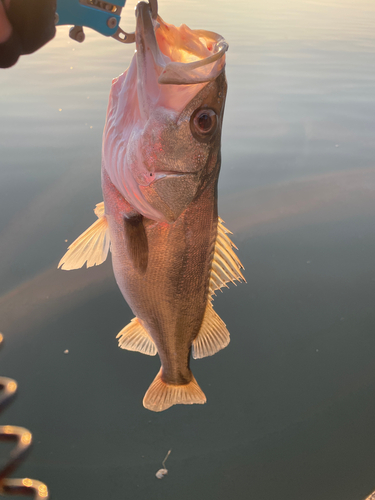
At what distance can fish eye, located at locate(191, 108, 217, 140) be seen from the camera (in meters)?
0.86

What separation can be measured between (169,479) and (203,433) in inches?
10.0

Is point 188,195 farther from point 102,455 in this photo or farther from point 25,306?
point 25,306

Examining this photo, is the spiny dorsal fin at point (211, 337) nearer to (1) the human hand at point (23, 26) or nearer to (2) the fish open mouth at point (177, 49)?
(2) the fish open mouth at point (177, 49)

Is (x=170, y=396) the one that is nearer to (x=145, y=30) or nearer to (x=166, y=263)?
(x=166, y=263)

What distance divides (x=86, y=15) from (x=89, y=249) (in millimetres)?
655

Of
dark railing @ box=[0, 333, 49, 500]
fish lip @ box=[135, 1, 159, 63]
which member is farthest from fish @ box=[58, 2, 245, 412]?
dark railing @ box=[0, 333, 49, 500]

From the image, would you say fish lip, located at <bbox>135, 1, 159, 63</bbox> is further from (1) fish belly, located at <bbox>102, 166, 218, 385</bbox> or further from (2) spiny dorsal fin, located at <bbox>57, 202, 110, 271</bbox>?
(2) spiny dorsal fin, located at <bbox>57, 202, 110, 271</bbox>

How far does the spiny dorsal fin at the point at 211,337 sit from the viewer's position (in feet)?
4.36

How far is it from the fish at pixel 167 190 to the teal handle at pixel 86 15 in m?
0.10

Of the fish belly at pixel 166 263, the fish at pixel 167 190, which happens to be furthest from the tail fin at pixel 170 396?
the fish belly at pixel 166 263

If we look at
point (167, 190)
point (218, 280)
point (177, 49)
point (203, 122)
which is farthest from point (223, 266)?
point (177, 49)

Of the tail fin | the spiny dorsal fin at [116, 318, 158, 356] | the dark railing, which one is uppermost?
the spiny dorsal fin at [116, 318, 158, 356]

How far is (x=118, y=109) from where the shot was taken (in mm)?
899

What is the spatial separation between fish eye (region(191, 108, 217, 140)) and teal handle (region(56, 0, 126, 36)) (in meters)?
0.27
